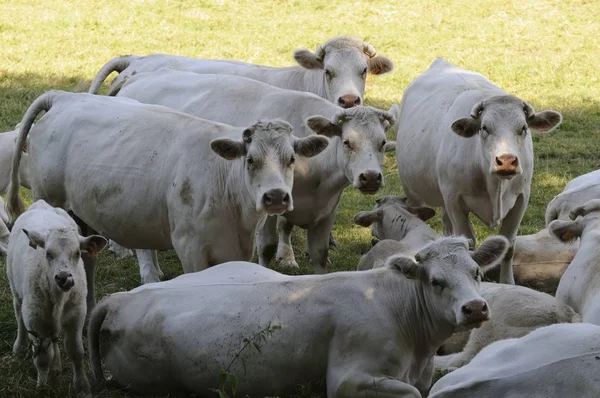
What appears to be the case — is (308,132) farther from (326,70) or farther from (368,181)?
(326,70)

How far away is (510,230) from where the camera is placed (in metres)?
9.62

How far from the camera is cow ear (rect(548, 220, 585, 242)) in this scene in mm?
8578

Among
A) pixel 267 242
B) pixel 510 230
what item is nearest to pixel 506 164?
pixel 510 230

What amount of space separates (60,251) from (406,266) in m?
2.09

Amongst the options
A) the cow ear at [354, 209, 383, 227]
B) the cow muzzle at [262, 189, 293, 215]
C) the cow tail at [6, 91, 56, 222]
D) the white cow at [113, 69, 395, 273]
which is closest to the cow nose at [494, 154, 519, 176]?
the white cow at [113, 69, 395, 273]

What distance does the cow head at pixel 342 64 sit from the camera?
11.3 m

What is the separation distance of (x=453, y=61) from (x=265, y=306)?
1243 cm

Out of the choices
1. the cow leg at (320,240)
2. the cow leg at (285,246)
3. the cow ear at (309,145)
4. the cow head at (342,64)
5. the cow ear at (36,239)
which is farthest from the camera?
the cow head at (342,64)

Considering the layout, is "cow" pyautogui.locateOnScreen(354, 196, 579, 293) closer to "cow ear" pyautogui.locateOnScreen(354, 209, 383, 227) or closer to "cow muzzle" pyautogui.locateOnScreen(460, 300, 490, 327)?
"cow ear" pyautogui.locateOnScreen(354, 209, 383, 227)

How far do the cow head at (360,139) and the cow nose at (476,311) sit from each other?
103 inches

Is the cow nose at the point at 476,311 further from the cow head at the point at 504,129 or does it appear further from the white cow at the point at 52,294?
the cow head at the point at 504,129

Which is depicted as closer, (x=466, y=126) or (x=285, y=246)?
(x=466, y=126)

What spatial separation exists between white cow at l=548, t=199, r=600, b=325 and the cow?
28.3 inches

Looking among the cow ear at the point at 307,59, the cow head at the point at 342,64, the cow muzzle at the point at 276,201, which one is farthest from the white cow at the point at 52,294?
the cow ear at the point at 307,59
